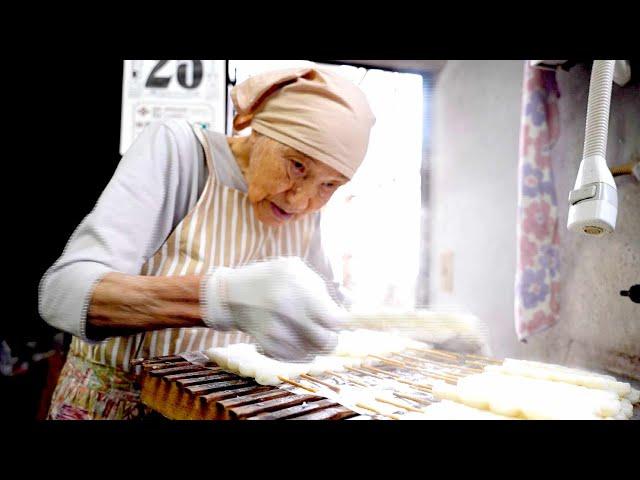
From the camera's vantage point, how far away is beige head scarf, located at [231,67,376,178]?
4.55 ft

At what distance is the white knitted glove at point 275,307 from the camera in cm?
105

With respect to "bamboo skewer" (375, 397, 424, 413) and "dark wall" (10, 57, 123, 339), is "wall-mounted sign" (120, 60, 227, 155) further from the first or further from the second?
"bamboo skewer" (375, 397, 424, 413)

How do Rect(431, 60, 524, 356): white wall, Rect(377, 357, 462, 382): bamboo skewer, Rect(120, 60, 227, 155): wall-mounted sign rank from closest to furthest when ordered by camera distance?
Rect(377, 357, 462, 382): bamboo skewer < Rect(431, 60, 524, 356): white wall < Rect(120, 60, 227, 155): wall-mounted sign

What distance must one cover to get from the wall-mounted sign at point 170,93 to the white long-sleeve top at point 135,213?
540mm

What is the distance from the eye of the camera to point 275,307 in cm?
104

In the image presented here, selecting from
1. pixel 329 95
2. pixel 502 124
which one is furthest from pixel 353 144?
pixel 502 124

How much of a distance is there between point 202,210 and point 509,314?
4.95 feet

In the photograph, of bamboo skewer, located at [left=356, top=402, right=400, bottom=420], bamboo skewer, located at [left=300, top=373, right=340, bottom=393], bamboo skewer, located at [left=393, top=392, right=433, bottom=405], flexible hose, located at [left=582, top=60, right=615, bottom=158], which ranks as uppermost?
flexible hose, located at [left=582, top=60, right=615, bottom=158]

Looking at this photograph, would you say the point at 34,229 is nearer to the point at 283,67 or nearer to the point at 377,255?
the point at 283,67

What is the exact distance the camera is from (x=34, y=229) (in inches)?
55.7

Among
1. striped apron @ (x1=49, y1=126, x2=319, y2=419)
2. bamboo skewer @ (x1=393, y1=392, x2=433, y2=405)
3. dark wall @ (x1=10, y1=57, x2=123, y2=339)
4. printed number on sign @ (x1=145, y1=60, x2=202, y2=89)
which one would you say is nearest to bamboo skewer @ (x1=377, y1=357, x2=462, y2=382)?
bamboo skewer @ (x1=393, y1=392, x2=433, y2=405)

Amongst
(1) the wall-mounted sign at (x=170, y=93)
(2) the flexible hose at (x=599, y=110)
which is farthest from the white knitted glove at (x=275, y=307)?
(1) the wall-mounted sign at (x=170, y=93)

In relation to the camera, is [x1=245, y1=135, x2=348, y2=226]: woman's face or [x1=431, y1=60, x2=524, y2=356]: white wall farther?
[x1=431, y1=60, x2=524, y2=356]: white wall

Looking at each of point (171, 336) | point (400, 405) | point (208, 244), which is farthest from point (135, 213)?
point (400, 405)
